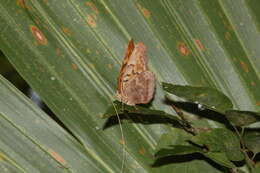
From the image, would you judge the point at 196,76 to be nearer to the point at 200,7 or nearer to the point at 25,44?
the point at 200,7

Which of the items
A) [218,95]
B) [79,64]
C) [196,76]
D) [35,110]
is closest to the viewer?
[218,95]

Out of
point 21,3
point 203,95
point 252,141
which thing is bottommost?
point 252,141

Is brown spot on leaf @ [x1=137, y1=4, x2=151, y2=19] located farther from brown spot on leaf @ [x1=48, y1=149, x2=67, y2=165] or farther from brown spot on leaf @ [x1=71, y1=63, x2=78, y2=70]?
brown spot on leaf @ [x1=48, y1=149, x2=67, y2=165]

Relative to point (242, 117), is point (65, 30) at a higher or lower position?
higher

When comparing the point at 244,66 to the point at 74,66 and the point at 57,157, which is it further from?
the point at 57,157

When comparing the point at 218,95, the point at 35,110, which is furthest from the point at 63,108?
the point at 218,95

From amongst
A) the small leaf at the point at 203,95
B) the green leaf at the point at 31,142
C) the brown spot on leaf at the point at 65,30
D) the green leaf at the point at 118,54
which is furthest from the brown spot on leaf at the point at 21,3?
the small leaf at the point at 203,95

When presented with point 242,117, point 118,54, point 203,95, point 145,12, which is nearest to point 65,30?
point 118,54
